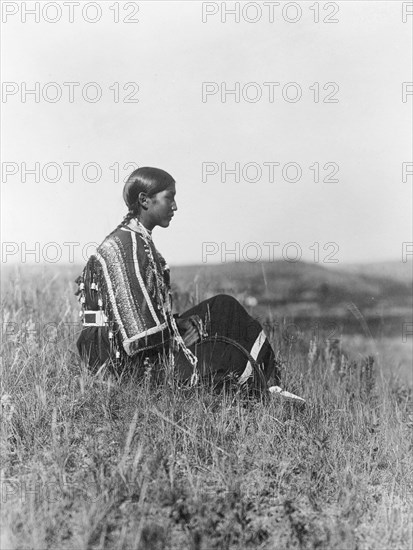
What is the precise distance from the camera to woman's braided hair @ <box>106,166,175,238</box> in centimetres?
452

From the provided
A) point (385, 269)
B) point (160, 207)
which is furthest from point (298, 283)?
point (160, 207)

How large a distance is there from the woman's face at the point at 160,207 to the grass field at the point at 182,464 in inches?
35.2

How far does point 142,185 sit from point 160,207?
A: 0.16 meters

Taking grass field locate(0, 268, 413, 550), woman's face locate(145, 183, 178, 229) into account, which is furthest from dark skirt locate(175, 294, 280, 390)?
woman's face locate(145, 183, 178, 229)

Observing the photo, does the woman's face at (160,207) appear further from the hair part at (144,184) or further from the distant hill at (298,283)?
the distant hill at (298,283)

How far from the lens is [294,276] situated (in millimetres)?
9461

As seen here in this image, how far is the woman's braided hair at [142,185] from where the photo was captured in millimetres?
4523

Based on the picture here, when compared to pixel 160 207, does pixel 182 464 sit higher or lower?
lower

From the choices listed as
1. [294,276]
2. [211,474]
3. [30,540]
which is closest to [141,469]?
[211,474]

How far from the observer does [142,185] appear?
14.9ft

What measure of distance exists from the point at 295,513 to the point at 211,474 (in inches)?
17.2

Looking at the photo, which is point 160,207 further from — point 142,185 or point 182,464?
point 182,464

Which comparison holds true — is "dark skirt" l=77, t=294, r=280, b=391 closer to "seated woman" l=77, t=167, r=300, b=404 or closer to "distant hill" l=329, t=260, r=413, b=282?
"seated woman" l=77, t=167, r=300, b=404

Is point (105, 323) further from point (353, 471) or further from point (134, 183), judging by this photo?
point (353, 471)
